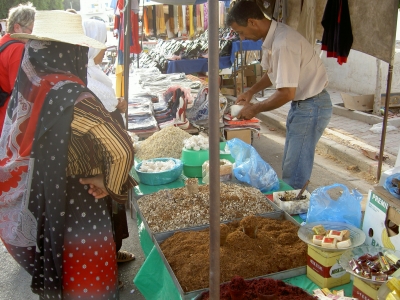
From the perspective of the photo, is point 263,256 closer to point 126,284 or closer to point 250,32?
point 126,284

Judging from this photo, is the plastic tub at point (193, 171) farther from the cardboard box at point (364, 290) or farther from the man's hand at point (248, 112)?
the cardboard box at point (364, 290)

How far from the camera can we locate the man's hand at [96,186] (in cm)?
175

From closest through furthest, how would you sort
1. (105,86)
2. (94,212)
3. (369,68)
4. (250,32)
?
(94,212) < (250,32) < (105,86) < (369,68)

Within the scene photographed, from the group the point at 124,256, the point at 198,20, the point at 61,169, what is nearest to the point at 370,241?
the point at 61,169

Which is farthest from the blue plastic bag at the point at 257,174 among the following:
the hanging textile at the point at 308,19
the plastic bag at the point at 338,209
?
the hanging textile at the point at 308,19

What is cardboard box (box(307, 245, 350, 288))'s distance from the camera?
1.62 m

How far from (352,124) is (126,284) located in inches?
195

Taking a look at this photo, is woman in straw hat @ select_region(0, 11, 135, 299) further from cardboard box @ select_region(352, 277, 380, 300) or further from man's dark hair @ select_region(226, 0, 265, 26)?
man's dark hair @ select_region(226, 0, 265, 26)

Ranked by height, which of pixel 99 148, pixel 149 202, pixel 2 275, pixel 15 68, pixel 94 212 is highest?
pixel 15 68

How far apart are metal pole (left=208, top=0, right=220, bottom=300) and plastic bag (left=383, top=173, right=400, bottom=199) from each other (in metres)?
1.01

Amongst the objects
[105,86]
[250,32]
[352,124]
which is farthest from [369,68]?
[105,86]

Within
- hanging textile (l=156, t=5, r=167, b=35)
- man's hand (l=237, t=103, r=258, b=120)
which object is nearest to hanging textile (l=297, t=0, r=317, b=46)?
man's hand (l=237, t=103, r=258, b=120)

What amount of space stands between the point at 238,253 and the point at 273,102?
4.50 feet

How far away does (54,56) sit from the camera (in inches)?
68.3
